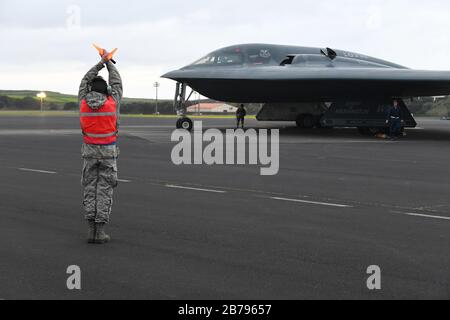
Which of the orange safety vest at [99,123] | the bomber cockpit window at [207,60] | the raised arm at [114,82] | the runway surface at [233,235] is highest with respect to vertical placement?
the bomber cockpit window at [207,60]

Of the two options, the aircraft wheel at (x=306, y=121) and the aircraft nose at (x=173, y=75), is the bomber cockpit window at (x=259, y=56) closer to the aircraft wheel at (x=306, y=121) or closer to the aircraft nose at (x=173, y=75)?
the aircraft nose at (x=173, y=75)

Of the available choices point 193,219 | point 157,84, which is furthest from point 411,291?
point 157,84

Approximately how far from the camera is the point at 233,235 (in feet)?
26.0

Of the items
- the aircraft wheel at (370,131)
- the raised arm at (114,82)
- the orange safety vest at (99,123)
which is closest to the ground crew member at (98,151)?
the orange safety vest at (99,123)

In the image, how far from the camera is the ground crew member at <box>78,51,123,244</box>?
24.5ft

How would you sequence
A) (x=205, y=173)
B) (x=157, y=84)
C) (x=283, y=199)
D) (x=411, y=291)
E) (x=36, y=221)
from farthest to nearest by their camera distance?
(x=157, y=84), (x=205, y=173), (x=283, y=199), (x=36, y=221), (x=411, y=291)

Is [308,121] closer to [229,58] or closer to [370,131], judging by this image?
[370,131]

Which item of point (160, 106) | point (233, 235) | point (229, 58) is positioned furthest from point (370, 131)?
point (160, 106)

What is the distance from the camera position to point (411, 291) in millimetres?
5531

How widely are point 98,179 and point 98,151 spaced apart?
1.12 feet

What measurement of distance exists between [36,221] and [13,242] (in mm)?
1299

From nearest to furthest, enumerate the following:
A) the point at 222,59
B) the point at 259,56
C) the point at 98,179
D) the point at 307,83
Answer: the point at 98,179
the point at 307,83
the point at 222,59
the point at 259,56

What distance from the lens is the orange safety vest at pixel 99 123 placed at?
7516 mm

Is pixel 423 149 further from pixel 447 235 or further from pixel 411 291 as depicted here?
pixel 411 291
